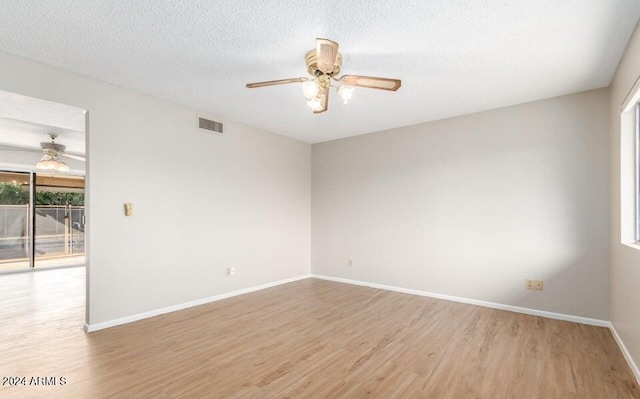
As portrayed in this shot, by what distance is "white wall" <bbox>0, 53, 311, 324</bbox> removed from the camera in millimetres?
3104

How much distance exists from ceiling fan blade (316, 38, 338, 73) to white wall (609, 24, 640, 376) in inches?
86.6

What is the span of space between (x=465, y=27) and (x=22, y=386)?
408 cm

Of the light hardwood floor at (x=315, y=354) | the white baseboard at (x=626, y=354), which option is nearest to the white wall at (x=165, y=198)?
the light hardwood floor at (x=315, y=354)

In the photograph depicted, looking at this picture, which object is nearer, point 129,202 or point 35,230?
point 129,202

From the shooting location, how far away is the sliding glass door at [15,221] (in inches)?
237

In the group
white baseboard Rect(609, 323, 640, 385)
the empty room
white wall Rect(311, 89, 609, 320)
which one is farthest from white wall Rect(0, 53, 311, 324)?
white baseboard Rect(609, 323, 640, 385)

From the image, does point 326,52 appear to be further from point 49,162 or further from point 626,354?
point 49,162

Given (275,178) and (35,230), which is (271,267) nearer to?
(275,178)

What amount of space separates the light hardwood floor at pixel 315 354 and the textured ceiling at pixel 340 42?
259 cm

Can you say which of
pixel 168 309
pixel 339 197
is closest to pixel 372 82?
pixel 339 197

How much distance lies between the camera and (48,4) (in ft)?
6.63

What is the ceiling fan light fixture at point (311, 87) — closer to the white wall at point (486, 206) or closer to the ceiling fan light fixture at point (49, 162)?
the white wall at point (486, 206)

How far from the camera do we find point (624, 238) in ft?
8.70

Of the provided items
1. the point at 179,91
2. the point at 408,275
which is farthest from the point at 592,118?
the point at 179,91
